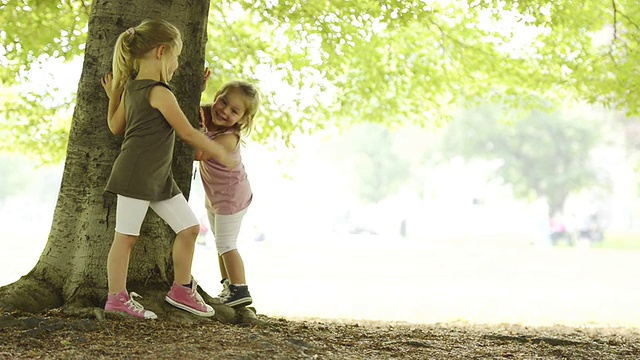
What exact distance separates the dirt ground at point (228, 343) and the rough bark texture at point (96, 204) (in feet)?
0.88

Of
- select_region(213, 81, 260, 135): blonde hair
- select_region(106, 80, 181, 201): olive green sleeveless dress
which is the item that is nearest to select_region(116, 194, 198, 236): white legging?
select_region(106, 80, 181, 201): olive green sleeveless dress

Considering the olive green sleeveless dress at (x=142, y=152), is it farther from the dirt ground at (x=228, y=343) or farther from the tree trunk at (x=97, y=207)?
the dirt ground at (x=228, y=343)

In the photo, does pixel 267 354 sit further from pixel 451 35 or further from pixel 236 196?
pixel 451 35

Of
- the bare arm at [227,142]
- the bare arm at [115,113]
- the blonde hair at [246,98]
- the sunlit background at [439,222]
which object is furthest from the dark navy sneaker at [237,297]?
the bare arm at [115,113]

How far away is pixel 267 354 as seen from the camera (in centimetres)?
399

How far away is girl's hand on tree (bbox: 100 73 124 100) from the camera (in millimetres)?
4673

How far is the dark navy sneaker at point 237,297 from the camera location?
5164mm

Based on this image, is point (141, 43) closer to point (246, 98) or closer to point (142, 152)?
point (142, 152)

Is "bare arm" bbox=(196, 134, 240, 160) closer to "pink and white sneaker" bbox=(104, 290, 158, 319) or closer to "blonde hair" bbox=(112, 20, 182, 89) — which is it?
"blonde hair" bbox=(112, 20, 182, 89)

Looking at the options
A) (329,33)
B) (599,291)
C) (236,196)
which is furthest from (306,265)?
(236,196)

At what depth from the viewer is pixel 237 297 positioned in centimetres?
518

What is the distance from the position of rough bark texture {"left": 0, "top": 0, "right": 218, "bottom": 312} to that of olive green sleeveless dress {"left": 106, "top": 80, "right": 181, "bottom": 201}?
50 cm

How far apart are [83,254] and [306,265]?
63.2 feet

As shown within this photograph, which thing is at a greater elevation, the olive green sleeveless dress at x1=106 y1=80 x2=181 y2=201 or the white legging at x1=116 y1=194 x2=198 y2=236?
the olive green sleeveless dress at x1=106 y1=80 x2=181 y2=201
